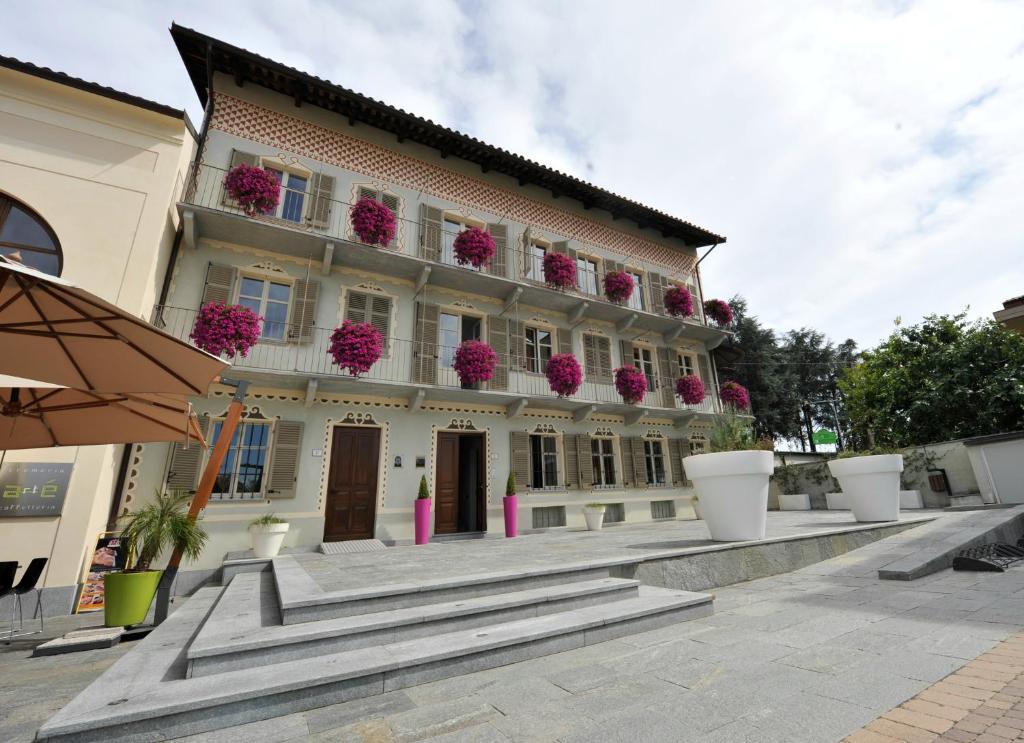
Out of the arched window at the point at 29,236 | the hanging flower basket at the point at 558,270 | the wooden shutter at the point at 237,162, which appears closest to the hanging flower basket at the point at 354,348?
the wooden shutter at the point at 237,162

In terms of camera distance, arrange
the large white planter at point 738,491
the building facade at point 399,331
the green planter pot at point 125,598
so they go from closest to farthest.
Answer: the green planter pot at point 125,598, the large white planter at point 738,491, the building facade at point 399,331

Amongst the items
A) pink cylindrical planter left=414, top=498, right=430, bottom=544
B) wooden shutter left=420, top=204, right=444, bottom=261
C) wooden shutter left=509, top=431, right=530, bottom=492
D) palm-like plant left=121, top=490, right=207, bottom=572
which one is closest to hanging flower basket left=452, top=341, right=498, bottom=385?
wooden shutter left=509, top=431, right=530, bottom=492

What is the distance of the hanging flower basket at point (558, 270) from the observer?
12.6 meters

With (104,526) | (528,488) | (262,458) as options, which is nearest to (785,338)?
(528,488)

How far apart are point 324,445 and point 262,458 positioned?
1.13m

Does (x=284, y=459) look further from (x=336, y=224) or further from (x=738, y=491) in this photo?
(x=738, y=491)

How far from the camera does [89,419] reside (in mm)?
4762

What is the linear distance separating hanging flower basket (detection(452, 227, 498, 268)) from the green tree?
1519 centimetres

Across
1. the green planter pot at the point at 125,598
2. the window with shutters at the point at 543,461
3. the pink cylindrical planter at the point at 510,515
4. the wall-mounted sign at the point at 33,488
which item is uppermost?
the window with shutters at the point at 543,461

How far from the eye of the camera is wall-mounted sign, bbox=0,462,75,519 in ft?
19.2

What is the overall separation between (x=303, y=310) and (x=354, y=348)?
1.64m

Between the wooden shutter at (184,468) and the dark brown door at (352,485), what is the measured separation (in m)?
2.28

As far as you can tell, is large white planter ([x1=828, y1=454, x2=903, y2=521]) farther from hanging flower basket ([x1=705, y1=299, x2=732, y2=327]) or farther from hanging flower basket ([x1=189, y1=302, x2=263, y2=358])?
hanging flower basket ([x1=189, y1=302, x2=263, y2=358])

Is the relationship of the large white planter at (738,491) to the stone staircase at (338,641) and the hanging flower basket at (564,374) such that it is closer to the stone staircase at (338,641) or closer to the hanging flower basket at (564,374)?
the stone staircase at (338,641)
